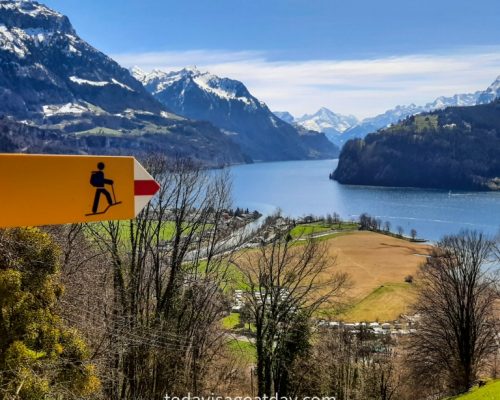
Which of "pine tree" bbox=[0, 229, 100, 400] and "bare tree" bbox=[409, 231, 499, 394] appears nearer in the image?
"pine tree" bbox=[0, 229, 100, 400]

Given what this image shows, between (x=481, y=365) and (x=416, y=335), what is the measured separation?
3353 millimetres

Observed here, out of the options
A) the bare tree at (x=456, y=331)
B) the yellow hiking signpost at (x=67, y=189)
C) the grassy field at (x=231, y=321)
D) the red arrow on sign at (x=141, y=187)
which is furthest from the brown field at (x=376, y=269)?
the yellow hiking signpost at (x=67, y=189)

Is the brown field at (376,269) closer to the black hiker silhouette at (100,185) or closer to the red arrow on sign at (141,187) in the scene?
the red arrow on sign at (141,187)

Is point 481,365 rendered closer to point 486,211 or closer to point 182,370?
point 182,370

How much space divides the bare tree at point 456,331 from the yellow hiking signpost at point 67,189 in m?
23.0

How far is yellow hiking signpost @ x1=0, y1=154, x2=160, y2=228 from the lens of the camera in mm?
1909

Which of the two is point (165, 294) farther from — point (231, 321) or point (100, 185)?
point (231, 321)

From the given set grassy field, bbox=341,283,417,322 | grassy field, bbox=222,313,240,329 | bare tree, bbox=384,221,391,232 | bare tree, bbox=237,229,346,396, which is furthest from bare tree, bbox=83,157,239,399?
bare tree, bbox=384,221,391,232

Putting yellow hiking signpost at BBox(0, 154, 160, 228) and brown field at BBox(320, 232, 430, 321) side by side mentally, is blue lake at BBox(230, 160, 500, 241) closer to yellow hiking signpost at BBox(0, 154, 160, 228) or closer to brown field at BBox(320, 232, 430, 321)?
brown field at BBox(320, 232, 430, 321)

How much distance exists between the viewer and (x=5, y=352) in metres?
6.53

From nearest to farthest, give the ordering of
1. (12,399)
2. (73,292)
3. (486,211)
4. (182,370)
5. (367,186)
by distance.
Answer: (12,399) < (73,292) < (182,370) < (486,211) < (367,186)

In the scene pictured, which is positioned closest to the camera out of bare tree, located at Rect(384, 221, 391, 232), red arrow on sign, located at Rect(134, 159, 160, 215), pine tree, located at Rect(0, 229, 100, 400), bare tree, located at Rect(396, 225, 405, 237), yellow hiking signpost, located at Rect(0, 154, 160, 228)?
yellow hiking signpost, located at Rect(0, 154, 160, 228)

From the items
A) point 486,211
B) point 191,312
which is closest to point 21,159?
point 191,312

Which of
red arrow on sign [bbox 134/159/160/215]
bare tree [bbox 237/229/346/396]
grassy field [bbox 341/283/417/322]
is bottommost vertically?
grassy field [bbox 341/283/417/322]
